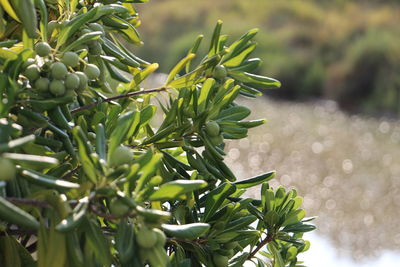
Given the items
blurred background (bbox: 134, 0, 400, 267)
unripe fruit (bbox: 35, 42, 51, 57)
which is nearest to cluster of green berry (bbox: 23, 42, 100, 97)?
unripe fruit (bbox: 35, 42, 51, 57)

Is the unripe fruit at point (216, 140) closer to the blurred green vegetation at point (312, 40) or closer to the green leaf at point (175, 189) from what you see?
the green leaf at point (175, 189)

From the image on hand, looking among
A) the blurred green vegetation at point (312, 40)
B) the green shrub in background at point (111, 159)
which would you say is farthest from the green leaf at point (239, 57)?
the blurred green vegetation at point (312, 40)

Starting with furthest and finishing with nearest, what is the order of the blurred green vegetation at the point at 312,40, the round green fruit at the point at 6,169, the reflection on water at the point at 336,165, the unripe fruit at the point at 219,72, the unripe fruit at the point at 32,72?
the blurred green vegetation at the point at 312,40, the reflection on water at the point at 336,165, the unripe fruit at the point at 219,72, the unripe fruit at the point at 32,72, the round green fruit at the point at 6,169

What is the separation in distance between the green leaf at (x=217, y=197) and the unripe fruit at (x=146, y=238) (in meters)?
0.15

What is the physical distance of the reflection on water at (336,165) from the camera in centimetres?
446

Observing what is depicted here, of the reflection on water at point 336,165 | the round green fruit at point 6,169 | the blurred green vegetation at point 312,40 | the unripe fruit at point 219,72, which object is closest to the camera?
the round green fruit at point 6,169

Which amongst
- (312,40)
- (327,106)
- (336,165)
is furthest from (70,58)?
(312,40)

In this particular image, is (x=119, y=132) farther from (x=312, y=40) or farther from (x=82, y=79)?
(x=312, y=40)

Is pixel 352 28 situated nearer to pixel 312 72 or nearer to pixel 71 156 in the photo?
pixel 312 72

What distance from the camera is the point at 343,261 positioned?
397 centimetres

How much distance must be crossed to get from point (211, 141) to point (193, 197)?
0.20 feet

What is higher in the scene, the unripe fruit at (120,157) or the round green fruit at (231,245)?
the unripe fruit at (120,157)

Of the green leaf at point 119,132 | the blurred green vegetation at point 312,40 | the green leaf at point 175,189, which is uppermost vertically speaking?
the green leaf at point 119,132

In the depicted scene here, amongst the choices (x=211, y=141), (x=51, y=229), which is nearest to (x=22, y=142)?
(x=51, y=229)
